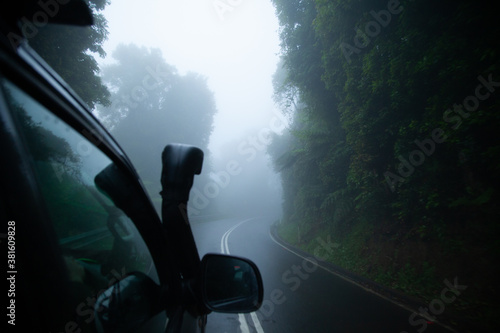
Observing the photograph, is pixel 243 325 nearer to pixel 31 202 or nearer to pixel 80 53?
pixel 31 202

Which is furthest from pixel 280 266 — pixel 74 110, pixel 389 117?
pixel 74 110

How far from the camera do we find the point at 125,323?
3.35 feet

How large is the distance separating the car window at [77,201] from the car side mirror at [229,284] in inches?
18.7

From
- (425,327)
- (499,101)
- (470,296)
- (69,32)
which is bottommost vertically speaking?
(470,296)

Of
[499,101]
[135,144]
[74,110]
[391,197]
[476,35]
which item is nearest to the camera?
[74,110]

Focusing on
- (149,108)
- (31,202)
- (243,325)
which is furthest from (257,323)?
(149,108)

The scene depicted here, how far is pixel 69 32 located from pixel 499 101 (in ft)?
40.1

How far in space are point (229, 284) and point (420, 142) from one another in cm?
699

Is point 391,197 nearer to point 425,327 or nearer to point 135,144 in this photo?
point 425,327

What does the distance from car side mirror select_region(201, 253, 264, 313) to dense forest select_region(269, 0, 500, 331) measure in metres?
5.16

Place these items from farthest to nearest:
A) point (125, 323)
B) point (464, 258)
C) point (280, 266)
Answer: point (280, 266)
point (464, 258)
point (125, 323)

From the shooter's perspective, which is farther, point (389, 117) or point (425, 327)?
point (389, 117)

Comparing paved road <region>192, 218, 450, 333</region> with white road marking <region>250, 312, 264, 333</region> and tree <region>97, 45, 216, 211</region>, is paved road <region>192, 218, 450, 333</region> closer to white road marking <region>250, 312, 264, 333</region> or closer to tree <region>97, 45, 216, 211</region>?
white road marking <region>250, 312, 264, 333</region>

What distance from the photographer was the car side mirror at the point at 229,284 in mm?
1501
